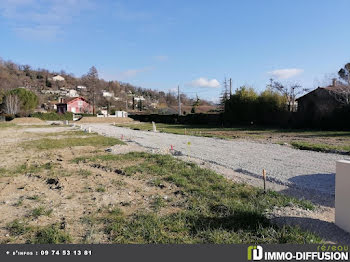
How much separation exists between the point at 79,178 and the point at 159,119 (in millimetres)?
47613

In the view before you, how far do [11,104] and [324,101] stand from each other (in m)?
64.5

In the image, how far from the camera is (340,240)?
3.30 metres

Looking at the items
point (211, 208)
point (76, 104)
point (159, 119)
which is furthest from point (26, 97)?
point (211, 208)

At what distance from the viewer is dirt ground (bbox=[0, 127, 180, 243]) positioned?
13.5 ft

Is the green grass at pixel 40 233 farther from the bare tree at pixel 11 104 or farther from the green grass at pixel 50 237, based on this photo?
the bare tree at pixel 11 104

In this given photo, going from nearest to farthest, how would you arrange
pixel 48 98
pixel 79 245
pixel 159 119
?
pixel 79 245 → pixel 159 119 → pixel 48 98

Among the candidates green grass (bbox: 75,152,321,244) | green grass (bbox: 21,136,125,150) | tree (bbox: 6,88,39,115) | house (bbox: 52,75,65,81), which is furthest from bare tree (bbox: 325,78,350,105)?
house (bbox: 52,75,65,81)

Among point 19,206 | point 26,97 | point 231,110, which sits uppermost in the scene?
point 26,97

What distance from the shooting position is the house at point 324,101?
2447 centimetres

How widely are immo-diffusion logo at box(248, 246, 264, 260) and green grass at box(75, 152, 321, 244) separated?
344 millimetres

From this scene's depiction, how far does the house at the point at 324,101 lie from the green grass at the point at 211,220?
951 inches

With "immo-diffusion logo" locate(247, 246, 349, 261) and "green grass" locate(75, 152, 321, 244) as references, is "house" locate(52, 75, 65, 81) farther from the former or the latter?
"immo-diffusion logo" locate(247, 246, 349, 261)

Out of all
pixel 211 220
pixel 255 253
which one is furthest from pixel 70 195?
pixel 255 253

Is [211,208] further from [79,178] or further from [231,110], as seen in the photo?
[231,110]
